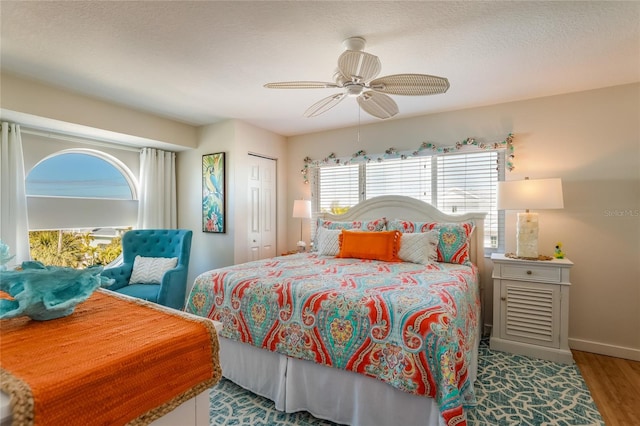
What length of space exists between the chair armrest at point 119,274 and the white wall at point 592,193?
3796 millimetres

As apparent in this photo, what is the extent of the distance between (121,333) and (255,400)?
63.5 inches

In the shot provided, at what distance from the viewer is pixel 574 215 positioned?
303 cm

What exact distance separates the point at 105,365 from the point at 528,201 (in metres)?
3.17

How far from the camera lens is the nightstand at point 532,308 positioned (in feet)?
8.80

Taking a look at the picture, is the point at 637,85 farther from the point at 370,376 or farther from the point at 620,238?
the point at 370,376

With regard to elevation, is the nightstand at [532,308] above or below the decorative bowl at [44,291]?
below

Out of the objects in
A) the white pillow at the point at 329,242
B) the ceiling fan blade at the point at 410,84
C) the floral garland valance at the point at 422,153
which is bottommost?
the white pillow at the point at 329,242

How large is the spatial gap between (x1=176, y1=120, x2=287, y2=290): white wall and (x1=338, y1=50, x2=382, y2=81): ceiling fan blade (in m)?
2.29

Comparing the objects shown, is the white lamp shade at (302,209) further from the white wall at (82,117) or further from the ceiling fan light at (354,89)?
A: the ceiling fan light at (354,89)

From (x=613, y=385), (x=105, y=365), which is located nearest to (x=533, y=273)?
(x=613, y=385)

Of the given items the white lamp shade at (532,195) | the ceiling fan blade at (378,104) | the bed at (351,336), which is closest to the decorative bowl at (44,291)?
the bed at (351,336)

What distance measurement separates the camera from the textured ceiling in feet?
6.01

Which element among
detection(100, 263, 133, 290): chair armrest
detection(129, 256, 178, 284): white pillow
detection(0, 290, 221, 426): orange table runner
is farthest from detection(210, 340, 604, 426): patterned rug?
detection(100, 263, 133, 290): chair armrest

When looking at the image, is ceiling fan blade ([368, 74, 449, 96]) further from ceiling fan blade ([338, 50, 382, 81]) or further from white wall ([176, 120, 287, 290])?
white wall ([176, 120, 287, 290])
